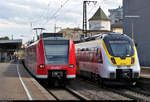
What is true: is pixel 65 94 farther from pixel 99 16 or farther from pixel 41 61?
pixel 99 16

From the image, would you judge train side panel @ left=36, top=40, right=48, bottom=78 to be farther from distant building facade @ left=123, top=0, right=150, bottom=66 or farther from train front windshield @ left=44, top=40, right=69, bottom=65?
distant building facade @ left=123, top=0, right=150, bottom=66

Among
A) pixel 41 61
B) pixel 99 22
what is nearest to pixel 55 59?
pixel 41 61

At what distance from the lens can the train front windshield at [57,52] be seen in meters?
15.5

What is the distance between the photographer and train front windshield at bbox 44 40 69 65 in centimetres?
1546

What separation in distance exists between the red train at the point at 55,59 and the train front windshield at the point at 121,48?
2.37 meters

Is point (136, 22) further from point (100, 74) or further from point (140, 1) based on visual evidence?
point (100, 74)

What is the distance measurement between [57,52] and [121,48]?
3683 millimetres

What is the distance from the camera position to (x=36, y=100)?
9.77m

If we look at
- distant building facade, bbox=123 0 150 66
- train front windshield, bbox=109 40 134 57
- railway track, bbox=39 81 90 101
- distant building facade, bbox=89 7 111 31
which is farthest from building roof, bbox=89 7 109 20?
railway track, bbox=39 81 90 101

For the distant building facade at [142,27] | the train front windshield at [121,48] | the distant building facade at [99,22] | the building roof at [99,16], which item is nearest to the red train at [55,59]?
the train front windshield at [121,48]

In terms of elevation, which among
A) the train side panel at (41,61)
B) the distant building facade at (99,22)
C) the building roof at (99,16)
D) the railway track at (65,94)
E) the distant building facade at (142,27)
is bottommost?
the railway track at (65,94)

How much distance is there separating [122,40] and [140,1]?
70.4 feet

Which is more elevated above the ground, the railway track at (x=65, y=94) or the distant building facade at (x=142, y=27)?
the distant building facade at (x=142, y=27)

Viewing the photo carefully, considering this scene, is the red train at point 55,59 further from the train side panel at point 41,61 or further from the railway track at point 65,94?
the railway track at point 65,94
